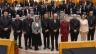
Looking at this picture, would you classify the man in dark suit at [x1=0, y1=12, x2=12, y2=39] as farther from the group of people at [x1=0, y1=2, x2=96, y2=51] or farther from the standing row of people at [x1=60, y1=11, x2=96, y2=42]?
the standing row of people at [x1=60, y1=11, x2=96, y2=42]

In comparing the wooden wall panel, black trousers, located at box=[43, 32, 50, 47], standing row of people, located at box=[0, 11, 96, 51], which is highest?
the wooden wall panel

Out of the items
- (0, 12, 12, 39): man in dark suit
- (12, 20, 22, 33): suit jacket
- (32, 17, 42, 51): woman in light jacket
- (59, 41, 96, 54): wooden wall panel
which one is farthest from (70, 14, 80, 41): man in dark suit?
(59, 41, 96, 54): wooden wall panel

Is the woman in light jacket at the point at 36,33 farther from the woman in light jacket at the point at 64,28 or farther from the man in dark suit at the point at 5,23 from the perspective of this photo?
the man in dark suit at the point at 5,23

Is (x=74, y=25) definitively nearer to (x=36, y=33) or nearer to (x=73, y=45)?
(x=36, y=33)

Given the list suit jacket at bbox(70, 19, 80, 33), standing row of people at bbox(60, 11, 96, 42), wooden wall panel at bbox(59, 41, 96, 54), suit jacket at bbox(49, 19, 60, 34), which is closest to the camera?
wooden wall panel at bbox(59, 41, 96, 54)

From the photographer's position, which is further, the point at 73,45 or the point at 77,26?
the point at 77,26

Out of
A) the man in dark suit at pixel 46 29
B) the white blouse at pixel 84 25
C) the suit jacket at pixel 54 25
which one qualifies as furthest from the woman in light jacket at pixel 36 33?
the white blouse at pixel 84 25

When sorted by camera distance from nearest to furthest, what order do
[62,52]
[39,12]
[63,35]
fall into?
[62,52] < [63,35] < [39,12]

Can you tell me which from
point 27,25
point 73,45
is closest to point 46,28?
point 27,25

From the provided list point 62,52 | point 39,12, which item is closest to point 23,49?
point 62,52

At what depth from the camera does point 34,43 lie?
11875 mm

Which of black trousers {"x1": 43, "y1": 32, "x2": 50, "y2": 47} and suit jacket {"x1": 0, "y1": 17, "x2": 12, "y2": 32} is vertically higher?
suit jacket {"x1": 0, "y1": 17, "x2": 12, "y2": 32}

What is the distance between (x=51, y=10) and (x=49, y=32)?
12.4 meters

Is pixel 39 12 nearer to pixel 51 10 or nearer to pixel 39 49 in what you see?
pixel 51 10
